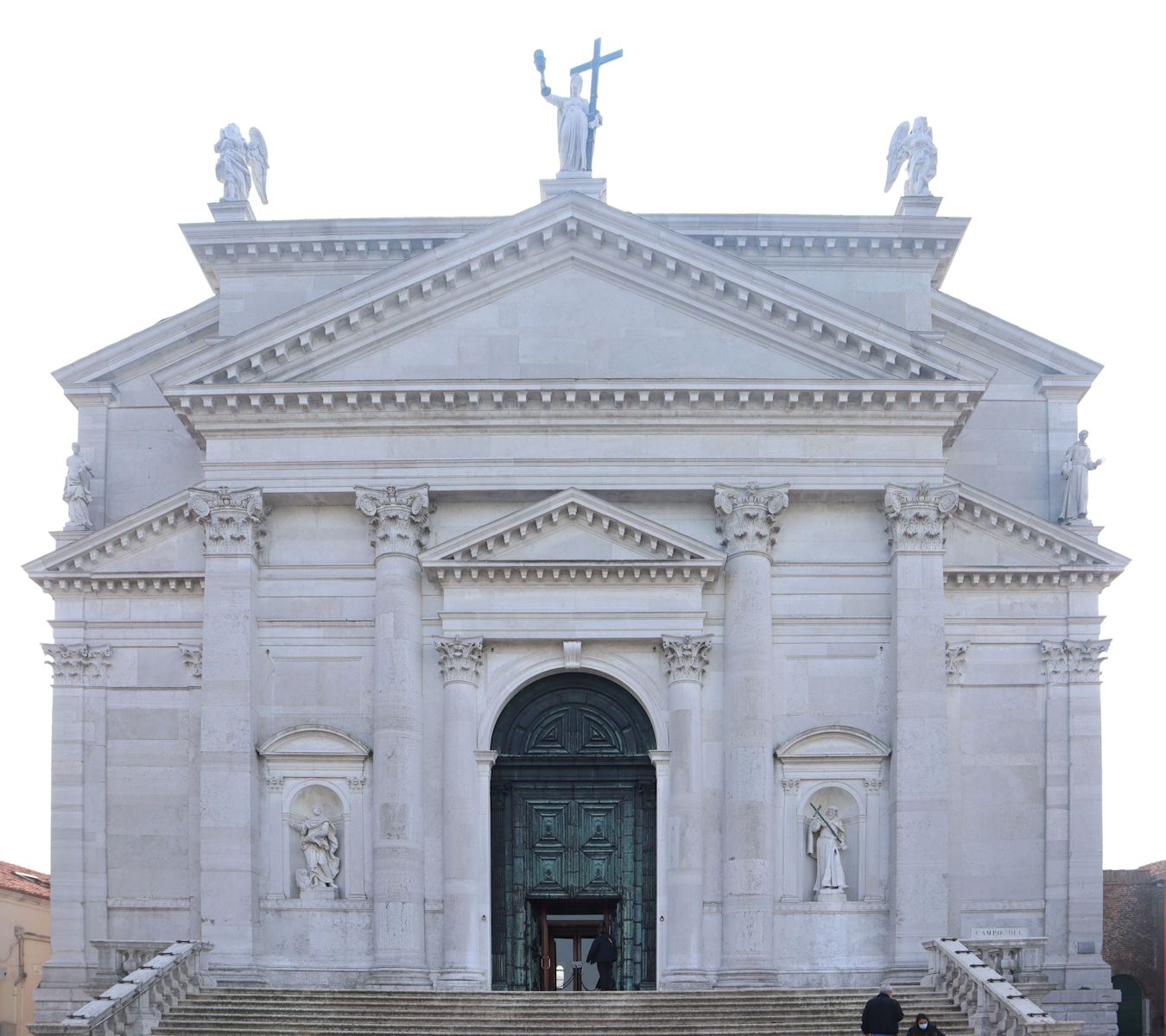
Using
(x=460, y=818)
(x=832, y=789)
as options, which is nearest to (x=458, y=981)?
(x=460, y=818)

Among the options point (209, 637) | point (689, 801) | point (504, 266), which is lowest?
point (689, 801)

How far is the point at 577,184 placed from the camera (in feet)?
128

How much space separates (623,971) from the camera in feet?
119

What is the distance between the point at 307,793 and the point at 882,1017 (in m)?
12.7

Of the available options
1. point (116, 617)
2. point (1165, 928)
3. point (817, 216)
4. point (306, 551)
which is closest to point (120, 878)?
point (116, 617)

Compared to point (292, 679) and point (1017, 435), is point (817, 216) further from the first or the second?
point (292, 679)

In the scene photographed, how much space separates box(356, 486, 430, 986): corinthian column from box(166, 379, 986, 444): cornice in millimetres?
1573

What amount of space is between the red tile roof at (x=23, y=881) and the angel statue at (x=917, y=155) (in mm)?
28558

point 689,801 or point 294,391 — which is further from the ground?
point 294,391

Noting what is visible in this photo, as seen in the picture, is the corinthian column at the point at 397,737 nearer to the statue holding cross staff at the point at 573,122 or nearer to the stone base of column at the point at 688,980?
the stone base of column at the point at 688,980

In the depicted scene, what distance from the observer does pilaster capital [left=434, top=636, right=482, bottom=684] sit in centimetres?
3634

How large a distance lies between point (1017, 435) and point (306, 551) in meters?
14.9

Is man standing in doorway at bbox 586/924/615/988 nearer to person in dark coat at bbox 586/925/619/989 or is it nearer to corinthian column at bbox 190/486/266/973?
person in dark coat at bbox 586/925/619/989

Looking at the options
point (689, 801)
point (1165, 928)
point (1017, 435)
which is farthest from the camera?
point (1165, 928)
